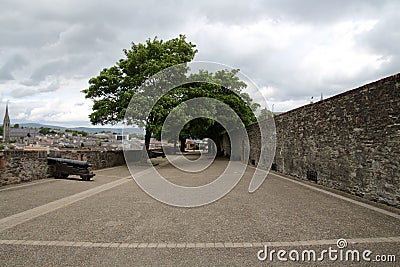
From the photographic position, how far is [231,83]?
28.3 meters

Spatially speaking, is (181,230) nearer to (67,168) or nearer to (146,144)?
(67,168)

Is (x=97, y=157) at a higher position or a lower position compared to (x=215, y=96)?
lower

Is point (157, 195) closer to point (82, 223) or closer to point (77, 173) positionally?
point (82, 223)

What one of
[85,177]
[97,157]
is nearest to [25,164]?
[85,177]

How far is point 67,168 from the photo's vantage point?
1155 centimetres

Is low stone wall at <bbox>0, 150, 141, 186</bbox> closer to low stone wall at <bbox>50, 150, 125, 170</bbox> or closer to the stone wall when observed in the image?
low stone wall at <bbox>50, 150, 125, 170</bbox>

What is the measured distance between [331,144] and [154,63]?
12.2 meters

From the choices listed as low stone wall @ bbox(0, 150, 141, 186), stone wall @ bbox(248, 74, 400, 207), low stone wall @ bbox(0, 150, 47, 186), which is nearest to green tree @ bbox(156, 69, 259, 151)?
low stone wall @ bbox(0, 150, 141, 186)

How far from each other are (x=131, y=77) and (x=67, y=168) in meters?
9.06

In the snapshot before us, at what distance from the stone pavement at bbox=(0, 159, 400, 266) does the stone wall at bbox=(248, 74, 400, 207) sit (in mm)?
760

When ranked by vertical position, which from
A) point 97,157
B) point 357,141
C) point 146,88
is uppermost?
point 146,88

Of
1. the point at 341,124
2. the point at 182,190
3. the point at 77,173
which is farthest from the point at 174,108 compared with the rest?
the point at 341,124

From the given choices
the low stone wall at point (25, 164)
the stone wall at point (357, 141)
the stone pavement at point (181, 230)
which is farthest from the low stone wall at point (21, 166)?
the stone wall at point (357, 141)

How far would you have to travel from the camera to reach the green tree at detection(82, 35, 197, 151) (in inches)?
723
